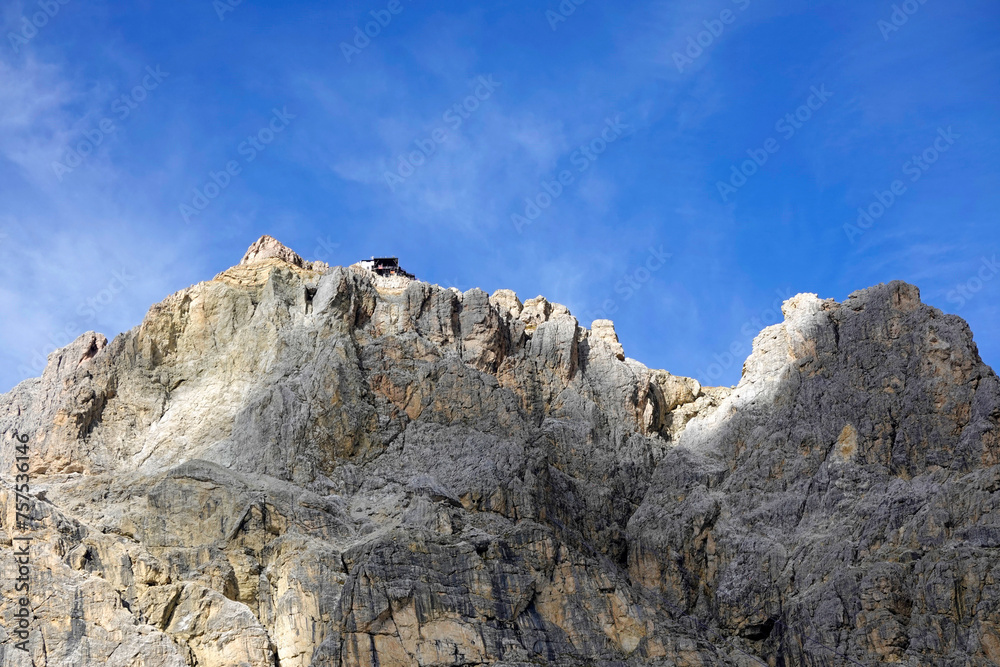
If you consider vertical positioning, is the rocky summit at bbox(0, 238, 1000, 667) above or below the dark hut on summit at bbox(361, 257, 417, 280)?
below

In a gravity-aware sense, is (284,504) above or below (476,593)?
above

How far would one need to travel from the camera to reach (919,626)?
303ft

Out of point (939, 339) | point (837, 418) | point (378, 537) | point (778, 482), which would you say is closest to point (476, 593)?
point (378, 537)

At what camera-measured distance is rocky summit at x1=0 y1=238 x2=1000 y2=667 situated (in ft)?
310

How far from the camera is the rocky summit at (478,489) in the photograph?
3718 inches

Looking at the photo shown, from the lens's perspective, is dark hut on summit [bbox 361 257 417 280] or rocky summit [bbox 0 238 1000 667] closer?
rocky summit [bbox 0 238 1000 667]

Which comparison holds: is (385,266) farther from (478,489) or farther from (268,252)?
(478,489)

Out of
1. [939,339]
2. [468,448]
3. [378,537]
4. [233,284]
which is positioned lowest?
[378,537]

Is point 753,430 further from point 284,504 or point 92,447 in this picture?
point 92,447

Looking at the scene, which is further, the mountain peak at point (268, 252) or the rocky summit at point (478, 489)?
the mountain peak at point (268, 252)

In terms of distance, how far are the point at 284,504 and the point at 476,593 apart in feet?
51.1

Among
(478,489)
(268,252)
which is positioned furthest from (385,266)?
(478,489)

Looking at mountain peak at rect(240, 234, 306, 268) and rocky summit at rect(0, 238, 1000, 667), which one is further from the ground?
mountain peak at rect(240, 234, 306, 268)

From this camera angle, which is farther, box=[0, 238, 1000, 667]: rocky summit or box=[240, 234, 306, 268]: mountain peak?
box=[240, 234, 306, 268]: mountain peak
